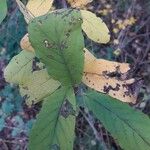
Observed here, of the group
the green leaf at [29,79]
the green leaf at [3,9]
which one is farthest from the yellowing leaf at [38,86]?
the green leaf at [3,9]

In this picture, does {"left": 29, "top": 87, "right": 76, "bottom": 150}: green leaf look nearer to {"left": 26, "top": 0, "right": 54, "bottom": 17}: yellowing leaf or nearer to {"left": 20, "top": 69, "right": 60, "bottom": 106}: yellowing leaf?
{"left": 20, "top": 69, "right": 60, "bottom": 106}: yellowing leaf

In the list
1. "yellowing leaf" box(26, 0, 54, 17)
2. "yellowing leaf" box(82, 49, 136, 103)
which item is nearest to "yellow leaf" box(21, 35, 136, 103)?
"yellowing leaf" box(82, 49, 136, 103)

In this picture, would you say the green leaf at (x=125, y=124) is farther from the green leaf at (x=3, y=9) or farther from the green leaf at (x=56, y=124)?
the green leaf at (x=3, y=9)

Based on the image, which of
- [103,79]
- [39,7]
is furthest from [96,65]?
[39,7]

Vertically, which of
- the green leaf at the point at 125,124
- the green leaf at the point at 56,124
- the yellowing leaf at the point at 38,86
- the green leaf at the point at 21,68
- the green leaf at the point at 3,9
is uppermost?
the green leaf at the point at 3,9

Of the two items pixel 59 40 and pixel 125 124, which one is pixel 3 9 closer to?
pixel 59 40

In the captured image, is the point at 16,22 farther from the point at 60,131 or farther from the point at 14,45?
the point at 60,131

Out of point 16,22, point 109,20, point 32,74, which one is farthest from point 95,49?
point 32,74
